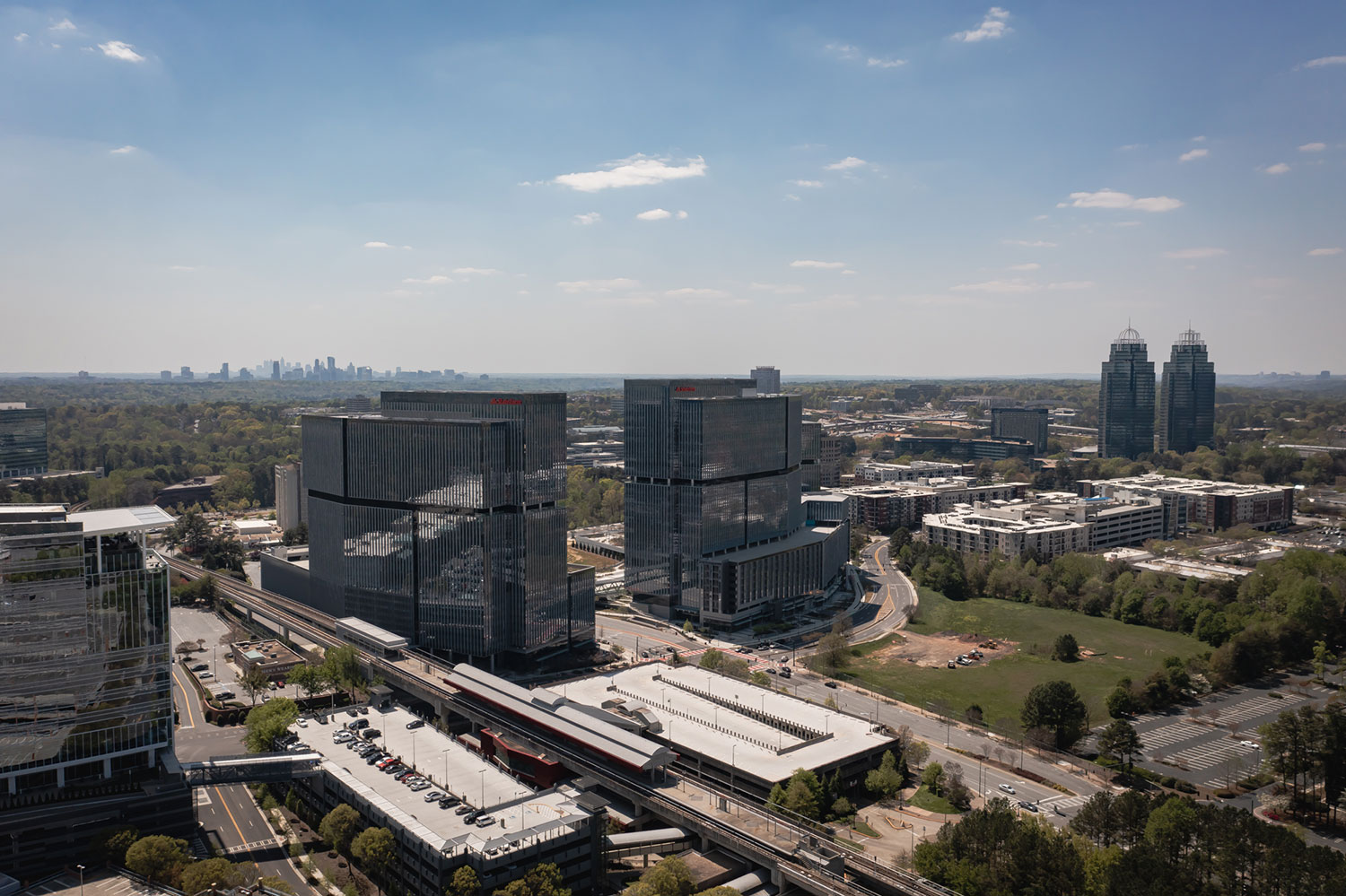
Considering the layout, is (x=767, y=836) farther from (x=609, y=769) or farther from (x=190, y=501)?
(x=190, y=501)

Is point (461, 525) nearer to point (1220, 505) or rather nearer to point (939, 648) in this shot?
point (939, 648)

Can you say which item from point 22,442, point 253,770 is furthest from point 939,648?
point 22,442

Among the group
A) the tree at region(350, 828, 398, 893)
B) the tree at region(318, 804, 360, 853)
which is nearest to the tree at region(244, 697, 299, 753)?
the tree at region(318, 804, 360, 853)

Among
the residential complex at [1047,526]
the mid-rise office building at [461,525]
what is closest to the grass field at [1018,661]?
the residential complex at [1047,526]

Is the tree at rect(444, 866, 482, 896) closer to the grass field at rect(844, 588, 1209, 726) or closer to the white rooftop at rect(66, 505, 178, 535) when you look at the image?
the white rooftop at rect(66, 505, 178, 535)

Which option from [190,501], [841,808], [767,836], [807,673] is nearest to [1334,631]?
[807,673]

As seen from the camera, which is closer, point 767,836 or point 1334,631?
point 767,836
